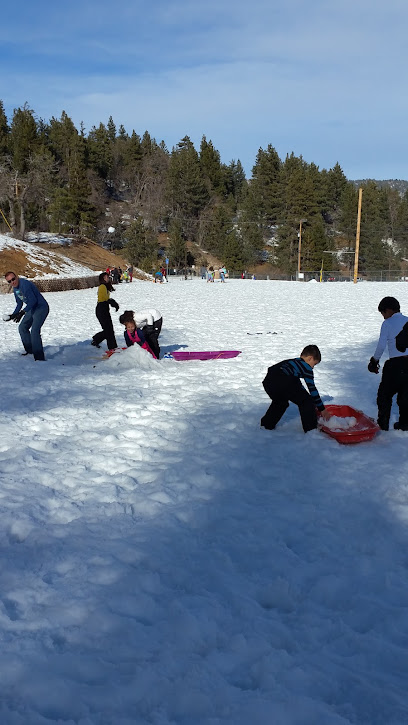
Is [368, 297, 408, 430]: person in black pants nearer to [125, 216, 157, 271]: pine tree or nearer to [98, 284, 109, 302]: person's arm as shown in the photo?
[98, 284, 109, 302]: person's arm

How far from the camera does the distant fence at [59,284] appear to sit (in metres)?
27.3

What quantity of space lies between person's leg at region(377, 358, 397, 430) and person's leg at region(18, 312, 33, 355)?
6711mm

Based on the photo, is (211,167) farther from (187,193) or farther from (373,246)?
(373,246)

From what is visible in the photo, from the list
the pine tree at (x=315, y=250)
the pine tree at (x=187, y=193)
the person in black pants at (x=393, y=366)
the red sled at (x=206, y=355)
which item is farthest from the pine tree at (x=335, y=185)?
the person in black pants at (x=393, y=366)

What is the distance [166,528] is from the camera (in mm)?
4211

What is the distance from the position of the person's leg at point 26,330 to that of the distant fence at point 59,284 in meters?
17.0

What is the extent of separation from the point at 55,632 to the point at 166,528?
1.32 m

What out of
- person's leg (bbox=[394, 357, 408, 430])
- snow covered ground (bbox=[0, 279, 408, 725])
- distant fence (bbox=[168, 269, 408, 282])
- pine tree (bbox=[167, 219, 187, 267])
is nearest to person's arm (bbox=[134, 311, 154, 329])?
snow covered ground (bbox=[0, 279, 408, 725])

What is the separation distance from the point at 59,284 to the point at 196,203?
69.4 meters

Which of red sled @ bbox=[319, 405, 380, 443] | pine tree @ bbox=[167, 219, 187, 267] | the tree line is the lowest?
red sled @ bbox=[319, 405, 380, 443]

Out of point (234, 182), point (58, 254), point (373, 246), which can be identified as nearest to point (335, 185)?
point (234, 182)

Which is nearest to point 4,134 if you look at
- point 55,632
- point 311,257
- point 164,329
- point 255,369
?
point 311,257

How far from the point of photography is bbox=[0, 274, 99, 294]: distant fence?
27.3 metres

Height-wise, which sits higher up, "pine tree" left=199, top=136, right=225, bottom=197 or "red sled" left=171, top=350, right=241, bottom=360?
"pine tree" left=199, top=136, right=225, bottom=197
